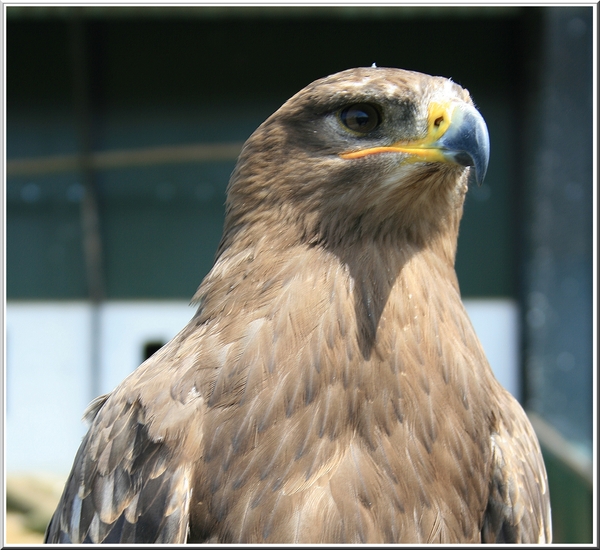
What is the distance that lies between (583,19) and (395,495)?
3616 mm

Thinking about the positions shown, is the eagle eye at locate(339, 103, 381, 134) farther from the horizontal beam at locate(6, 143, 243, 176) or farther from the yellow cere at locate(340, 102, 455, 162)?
the horizontal beam at locate(6, 143, 243, 176)

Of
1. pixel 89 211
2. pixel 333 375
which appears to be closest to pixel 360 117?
pixel 333 375

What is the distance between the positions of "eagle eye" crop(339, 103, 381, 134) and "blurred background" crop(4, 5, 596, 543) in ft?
12.2

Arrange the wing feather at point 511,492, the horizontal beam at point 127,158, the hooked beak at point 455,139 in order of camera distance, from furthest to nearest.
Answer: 1. the horizontal beam at point 127,158
2. the wing feather at point 511,492
3. the hooked beak at point 455,139

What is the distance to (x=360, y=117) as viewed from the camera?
1519mm

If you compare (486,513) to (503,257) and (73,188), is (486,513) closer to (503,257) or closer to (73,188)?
(503,257)

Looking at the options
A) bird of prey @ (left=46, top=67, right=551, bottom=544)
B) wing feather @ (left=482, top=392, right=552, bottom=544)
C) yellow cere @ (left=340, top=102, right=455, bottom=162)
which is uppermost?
yellow cere @ (left=340, top=102, right=455, bottom=162)

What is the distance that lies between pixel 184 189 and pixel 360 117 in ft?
15.1

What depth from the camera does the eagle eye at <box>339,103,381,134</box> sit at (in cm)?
151

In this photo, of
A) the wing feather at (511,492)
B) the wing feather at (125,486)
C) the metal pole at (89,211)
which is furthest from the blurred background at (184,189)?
the wing feather at (125,486)

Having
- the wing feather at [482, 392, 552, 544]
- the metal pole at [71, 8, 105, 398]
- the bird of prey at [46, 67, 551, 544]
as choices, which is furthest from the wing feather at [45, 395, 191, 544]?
the metal pole at [71, 8, 105, 398]

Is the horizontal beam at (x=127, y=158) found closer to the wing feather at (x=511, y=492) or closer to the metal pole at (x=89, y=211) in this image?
the metal pole at (x=89, y=211)

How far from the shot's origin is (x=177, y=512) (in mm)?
1410

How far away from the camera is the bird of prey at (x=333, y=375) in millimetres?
1423
